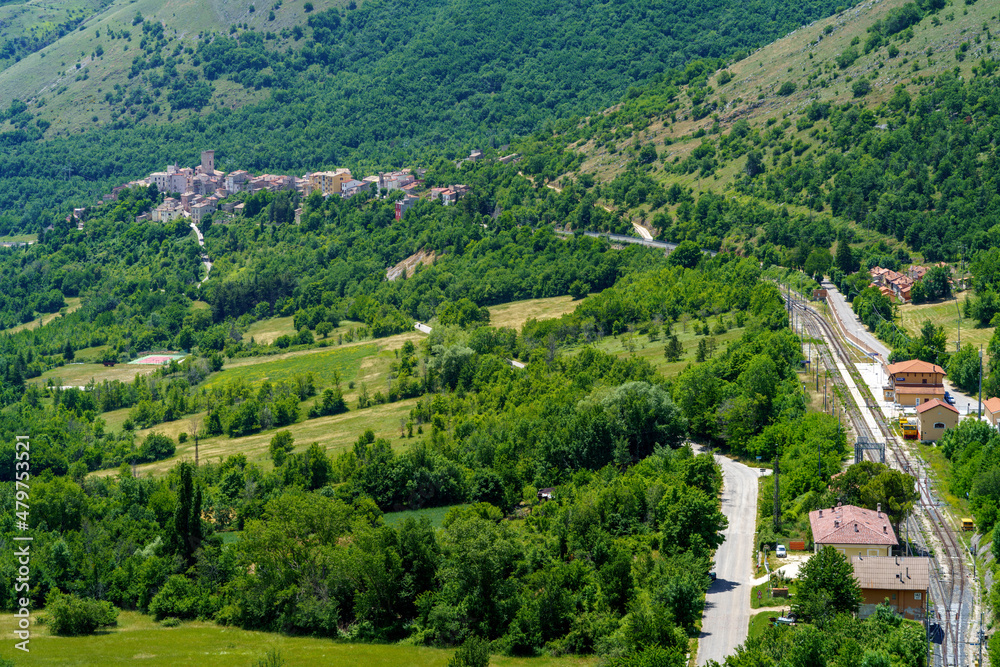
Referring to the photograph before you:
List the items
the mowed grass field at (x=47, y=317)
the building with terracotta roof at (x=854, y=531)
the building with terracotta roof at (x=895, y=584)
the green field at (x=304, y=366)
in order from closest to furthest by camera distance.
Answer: the building with terracotta roof at (x=895, y=584)
the building with terracotta roof at (x=854, y=531)
the green field at (x=304, y=366)
the mowed grass field at (x=47, y=317)

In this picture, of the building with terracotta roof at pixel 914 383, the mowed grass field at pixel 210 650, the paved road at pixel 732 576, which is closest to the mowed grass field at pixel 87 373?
the mowed grass field at pixel 210 650

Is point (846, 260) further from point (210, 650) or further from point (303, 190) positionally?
point (303, 190)

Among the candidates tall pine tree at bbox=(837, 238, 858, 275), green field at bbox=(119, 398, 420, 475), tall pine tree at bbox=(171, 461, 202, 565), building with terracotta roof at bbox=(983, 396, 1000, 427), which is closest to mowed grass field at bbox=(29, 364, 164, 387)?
Result: green field at bbox=(119, 398, 420, 475)

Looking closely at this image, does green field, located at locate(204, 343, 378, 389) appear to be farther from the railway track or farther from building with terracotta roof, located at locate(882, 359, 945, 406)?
building with terracotta roof, located at locate(882, 359, 945, 406)

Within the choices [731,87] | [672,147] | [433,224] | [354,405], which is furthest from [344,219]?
[354,405]

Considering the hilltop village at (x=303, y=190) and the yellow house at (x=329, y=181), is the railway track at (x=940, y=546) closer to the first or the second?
the hilltop village at (x=303, y=190)
